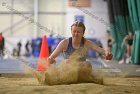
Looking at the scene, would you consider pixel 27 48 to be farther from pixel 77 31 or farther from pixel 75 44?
pixel 77 31

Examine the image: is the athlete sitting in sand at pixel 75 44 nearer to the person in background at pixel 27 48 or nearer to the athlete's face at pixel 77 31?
the athlete's face at pixel 77 31

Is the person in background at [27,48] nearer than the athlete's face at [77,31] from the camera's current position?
No

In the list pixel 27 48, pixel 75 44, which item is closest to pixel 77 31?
pixel 75 44

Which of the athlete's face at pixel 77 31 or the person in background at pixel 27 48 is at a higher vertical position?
the athlete's face at pixel 77 31

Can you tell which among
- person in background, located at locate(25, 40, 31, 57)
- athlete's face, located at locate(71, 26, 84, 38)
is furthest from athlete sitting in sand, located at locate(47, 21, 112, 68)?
person in background, located at locate(25, 40, 31, 57)

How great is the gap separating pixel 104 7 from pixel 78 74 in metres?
Result: 20.5

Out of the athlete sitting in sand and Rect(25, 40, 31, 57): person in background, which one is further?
Rect(25, 40, 31, 57): person in background

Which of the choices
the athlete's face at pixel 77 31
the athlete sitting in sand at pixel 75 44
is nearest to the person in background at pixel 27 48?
the athlete sitting in sand at pixel 75 44

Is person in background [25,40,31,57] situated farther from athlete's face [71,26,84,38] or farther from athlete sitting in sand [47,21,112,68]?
athlete's face [71,26,84,38]

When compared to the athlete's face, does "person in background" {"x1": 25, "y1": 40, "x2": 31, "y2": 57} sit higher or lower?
lower

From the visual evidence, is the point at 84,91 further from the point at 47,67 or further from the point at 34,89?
the point at 47,67

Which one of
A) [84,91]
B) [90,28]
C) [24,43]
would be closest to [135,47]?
[84,91]

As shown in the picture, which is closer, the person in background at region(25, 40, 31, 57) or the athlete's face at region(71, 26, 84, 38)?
the athlete's face at region(71, 26, 84, 38)

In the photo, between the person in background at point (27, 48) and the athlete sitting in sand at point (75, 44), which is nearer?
the athlete sitting in sand at point (75, 44)
